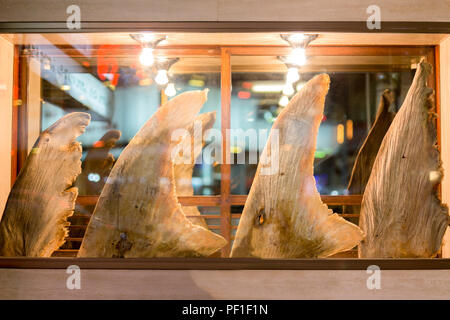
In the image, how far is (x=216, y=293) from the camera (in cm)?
160

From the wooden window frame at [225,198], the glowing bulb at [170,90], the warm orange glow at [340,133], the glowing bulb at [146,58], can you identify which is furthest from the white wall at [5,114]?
the warm orange glow at [340,133]

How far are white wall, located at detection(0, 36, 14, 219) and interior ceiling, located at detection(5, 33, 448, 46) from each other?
66mm

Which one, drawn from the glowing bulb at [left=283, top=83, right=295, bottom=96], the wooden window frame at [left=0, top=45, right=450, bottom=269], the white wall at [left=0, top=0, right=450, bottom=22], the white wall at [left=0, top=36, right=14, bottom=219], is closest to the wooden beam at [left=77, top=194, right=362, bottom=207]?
the wooden window frame at [left=0, top=45, right=450, bottom=269]

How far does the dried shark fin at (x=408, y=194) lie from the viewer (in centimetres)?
165

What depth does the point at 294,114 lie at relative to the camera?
1.69m

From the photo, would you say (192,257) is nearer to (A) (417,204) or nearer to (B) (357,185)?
(B) (357,185)

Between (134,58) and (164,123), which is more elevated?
(134,58)

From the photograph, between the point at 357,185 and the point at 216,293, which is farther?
the point at 357,185

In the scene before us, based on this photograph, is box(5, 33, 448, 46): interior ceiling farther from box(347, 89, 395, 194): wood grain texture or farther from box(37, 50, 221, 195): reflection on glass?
box(347, 89, 395, 194): wood grain texture

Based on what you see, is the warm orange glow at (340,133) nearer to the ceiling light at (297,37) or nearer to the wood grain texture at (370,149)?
the wood grain texture at (370,149)

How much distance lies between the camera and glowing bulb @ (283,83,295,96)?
5.66ft
